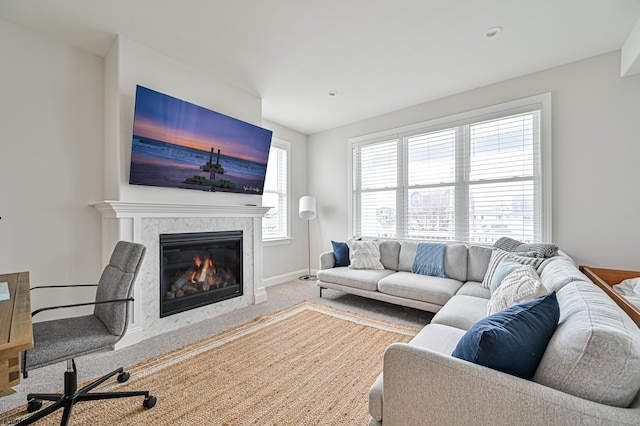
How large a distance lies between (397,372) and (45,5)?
3.31 m

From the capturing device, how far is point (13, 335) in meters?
0.95

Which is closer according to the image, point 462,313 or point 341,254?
point 462,313

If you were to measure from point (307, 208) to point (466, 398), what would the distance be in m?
3.77

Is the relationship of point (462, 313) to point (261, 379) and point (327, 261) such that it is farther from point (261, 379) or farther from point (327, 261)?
point (327, 261)

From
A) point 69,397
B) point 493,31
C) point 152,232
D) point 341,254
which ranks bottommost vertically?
point 69,397

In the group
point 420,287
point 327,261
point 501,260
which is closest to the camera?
point 501,260

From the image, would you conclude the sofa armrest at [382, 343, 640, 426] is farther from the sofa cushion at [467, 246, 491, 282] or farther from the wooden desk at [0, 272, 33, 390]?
the sofa cushion at [467, 246, 491, 282]

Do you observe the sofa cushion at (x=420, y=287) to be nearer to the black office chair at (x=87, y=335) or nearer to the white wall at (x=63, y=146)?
the black office chair at (x=87, y=335)

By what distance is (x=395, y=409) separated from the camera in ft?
3.58

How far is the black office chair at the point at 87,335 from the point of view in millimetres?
1353

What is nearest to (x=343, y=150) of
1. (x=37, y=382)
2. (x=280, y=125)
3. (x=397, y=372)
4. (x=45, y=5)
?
(x=280, y=125)

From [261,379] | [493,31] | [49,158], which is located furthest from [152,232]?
[493,31]

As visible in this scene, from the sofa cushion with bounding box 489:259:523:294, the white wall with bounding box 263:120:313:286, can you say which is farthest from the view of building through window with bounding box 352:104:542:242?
the sofa cushion with bounding box 489:259:523:294

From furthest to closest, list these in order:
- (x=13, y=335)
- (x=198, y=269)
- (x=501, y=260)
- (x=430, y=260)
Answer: (x=430, y=260)
(x=198, y=269)
(x=501, y=260)
(x=13, y=335)
